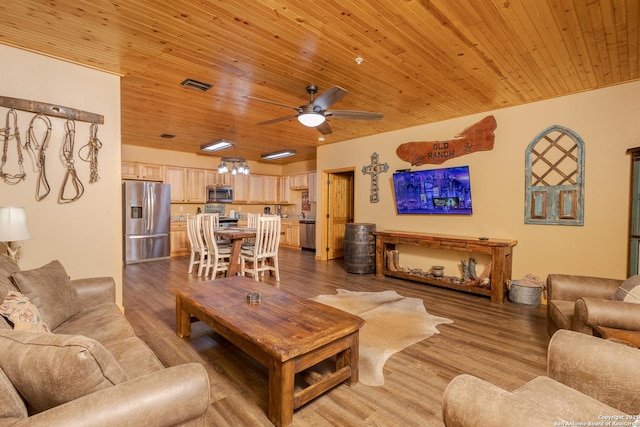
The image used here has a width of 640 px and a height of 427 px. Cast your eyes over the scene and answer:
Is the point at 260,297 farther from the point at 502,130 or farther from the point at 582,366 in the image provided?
the point at 502,130

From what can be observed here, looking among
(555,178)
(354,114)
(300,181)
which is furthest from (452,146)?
(300,181)

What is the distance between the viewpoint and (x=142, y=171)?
6.73 m

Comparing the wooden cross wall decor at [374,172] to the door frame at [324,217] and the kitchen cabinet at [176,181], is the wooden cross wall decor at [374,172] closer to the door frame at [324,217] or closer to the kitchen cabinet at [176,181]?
the door frame at [324,217]

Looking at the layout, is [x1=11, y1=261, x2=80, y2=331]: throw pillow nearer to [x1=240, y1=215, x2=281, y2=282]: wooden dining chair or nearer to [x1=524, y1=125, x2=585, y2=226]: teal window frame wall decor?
[x1=240, y1=215, x2=281, y2=282]: wooden dining chair

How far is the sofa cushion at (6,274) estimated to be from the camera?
169 cm

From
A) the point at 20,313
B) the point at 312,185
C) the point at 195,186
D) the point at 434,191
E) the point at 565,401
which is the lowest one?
the point at 565,401

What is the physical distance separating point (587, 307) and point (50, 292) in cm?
338

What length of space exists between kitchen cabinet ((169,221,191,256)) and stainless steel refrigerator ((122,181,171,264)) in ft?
1.23

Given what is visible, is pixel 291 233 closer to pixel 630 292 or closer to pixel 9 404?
pixel 630 292

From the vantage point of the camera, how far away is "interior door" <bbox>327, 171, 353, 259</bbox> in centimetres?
676

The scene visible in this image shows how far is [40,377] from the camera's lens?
3.22ft

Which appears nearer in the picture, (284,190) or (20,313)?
(20,313)

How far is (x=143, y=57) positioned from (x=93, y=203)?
58.2 inches

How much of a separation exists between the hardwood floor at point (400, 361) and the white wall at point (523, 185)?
0.82 meters
